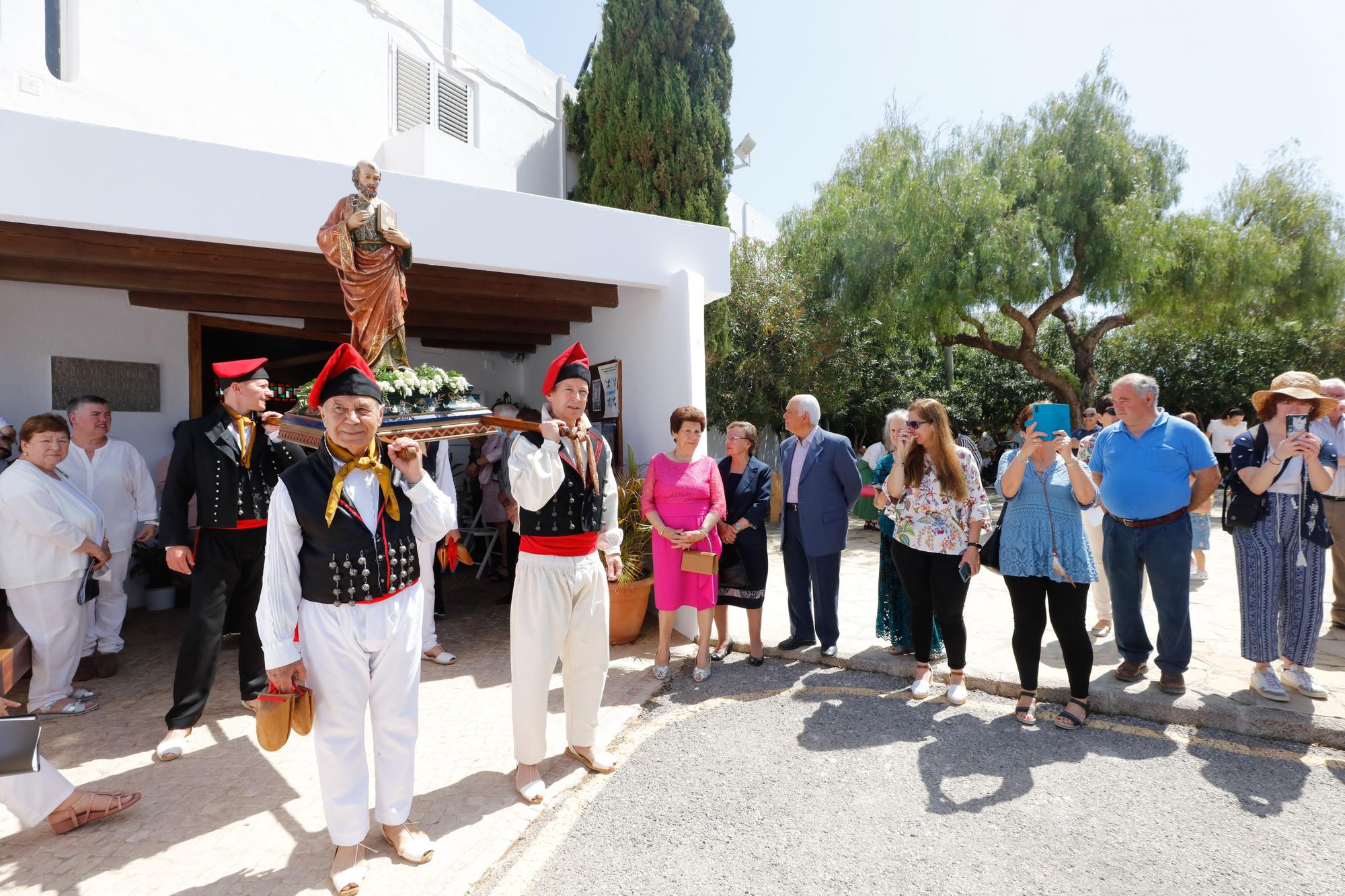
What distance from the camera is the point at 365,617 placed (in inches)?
102

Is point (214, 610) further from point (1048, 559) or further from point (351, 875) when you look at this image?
point (1048, 559)

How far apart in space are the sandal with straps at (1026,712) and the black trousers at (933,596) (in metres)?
0.37

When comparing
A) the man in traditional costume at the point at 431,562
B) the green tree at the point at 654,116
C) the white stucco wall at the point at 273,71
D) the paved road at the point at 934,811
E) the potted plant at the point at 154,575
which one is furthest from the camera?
the green tree at the point at 654,116

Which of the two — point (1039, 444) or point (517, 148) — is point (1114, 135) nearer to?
point (517, 148)

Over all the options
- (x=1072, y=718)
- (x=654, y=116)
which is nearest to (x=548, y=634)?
(x=1072, y=718)

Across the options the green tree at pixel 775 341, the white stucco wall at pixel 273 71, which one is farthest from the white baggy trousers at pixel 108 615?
the green tree at pixel 775 341

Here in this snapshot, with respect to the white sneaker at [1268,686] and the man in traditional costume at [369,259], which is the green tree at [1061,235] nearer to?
the white sneaker at [1268,686]

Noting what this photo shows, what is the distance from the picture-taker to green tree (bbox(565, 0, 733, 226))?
10891 mm

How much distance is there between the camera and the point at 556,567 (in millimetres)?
3303

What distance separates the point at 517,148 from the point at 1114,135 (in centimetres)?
1051

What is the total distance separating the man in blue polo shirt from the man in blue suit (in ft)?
5.11

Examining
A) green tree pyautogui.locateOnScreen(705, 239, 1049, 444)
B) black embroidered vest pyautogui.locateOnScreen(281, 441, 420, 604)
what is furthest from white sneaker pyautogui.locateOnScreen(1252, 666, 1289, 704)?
green tree pyautogui.locateOnScreen(705, 239, 1049, 444)

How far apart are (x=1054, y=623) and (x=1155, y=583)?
2.21 feet

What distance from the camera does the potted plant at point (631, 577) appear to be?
541cm
